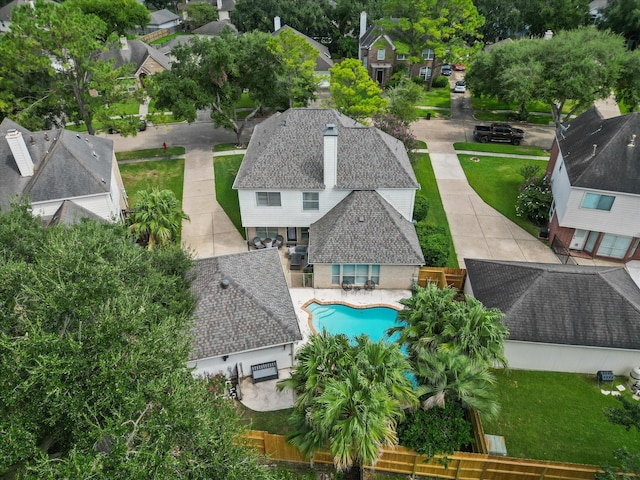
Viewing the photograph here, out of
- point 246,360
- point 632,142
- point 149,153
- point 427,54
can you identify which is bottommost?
point 246,360

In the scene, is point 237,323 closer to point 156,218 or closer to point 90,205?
point 156,218

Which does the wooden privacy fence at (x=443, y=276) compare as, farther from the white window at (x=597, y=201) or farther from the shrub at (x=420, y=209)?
the white window at (x=597, y=201)

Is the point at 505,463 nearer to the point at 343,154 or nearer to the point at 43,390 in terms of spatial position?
the point at 43,390

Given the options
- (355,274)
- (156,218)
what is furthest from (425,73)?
(156,218)

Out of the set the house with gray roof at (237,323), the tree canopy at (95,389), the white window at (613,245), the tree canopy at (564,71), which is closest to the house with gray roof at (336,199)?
the house with gray roof at (237,323)

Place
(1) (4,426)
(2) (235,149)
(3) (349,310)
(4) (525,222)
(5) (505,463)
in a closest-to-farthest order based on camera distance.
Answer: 1. (1) (4,426)
2. (5) (505,463)
3. (3) (349,310)
4. (4) (525,222)
5. (2) (235,149)

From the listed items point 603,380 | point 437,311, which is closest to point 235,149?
point 437,311
